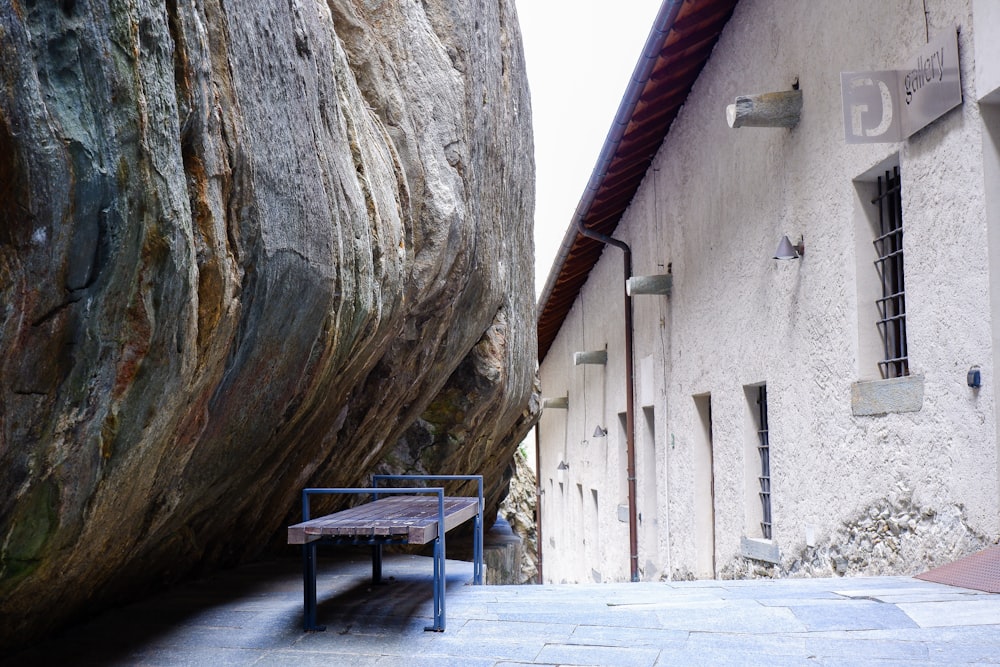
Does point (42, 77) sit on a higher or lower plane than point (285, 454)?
higher

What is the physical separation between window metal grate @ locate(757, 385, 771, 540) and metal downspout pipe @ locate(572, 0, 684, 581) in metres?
3.14

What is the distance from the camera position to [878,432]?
630 cm

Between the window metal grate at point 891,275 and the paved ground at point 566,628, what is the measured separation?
146 cm

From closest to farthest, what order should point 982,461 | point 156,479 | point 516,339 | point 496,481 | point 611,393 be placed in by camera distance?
1. point 156,479
2. point 982,461
3. point 516,339
4. point 496,481
5. point 611,393

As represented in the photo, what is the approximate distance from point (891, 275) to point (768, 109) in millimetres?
1733

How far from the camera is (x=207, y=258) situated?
10.9 feet

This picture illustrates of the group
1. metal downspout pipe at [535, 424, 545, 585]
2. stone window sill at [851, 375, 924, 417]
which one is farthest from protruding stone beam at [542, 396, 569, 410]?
stone window sill at [851, 375, 924, 417]

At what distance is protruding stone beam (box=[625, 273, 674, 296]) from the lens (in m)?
11.7

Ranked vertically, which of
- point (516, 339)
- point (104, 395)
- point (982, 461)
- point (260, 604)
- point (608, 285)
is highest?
point (608, 285)

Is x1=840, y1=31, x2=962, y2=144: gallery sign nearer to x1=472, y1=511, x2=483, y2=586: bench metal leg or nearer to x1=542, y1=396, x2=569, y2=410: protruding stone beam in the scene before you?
x1=472, y1=511, x2=483, y2=586: bench metal leg

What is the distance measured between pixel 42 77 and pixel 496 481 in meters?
11.5

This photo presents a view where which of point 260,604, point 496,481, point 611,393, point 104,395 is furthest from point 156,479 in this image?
point 611,393

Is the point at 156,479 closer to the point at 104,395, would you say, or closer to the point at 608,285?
the point at 104,395

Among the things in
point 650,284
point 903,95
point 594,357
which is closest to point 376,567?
point 903,95
